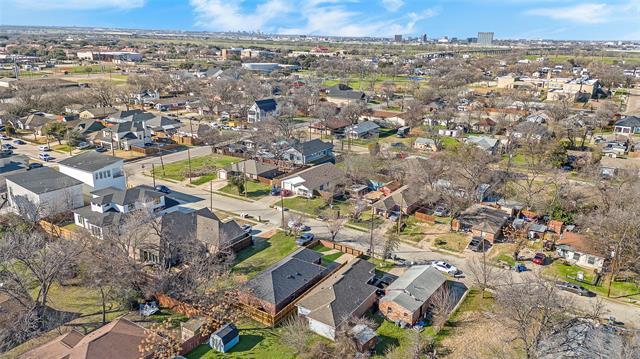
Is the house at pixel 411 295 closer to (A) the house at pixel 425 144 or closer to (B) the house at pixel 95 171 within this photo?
(B) the house at pixel 95 171

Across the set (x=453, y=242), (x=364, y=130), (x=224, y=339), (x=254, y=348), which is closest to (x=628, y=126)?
(x=364, y=130)

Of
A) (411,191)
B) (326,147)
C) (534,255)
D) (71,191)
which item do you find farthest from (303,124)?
(534,255)

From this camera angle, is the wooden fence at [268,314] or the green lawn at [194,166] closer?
the wooden fence at [268,314]

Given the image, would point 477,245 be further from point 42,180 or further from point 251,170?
point 42,180

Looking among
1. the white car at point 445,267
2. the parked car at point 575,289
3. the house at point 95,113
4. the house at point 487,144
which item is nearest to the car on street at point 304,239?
the white car at point 445,267

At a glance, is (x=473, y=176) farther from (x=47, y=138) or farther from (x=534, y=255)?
(x=47, y=138)

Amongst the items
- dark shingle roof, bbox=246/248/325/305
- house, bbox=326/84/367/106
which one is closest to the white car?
dark shingle roof, bbox=246/248/325/305

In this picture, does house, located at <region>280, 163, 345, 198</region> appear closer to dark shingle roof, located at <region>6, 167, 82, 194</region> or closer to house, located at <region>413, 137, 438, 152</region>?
house, located at <region>413, 137, 438, 152</region>
